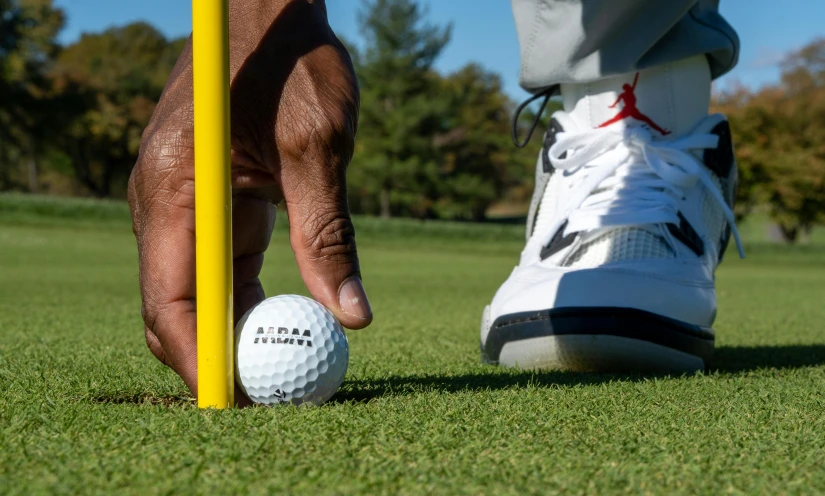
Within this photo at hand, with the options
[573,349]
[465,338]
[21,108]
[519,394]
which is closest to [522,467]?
[519,394]

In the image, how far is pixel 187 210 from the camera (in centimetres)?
145

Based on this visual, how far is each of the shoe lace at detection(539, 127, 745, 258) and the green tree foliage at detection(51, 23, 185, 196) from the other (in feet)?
115

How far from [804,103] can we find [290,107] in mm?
30784

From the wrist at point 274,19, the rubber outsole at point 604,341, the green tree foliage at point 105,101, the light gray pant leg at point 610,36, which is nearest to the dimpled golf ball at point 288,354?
the wrist at point 274,19

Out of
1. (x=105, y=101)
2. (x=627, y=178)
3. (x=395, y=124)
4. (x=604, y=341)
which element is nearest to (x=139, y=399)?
(x=604, y=341)

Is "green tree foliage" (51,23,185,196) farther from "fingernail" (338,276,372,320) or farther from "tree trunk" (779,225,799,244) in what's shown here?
"fingernail" (338,276,372,320)

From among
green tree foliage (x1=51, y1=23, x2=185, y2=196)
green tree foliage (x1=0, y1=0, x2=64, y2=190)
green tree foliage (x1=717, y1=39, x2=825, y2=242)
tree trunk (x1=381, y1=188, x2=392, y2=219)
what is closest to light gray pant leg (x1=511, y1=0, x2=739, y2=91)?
green tree foliage (x1=717, y1=39, x2=825, y2=242)

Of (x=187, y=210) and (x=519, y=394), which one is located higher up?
(x=187, y=210)

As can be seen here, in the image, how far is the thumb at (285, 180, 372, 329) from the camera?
56.6 inches

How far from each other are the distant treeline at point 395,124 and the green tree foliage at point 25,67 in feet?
0.19

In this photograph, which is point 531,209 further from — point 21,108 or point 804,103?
point 21,108

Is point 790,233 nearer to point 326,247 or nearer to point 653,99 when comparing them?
point 653,99

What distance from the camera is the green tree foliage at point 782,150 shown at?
26.3 meters

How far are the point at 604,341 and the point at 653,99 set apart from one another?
3.07 feet
